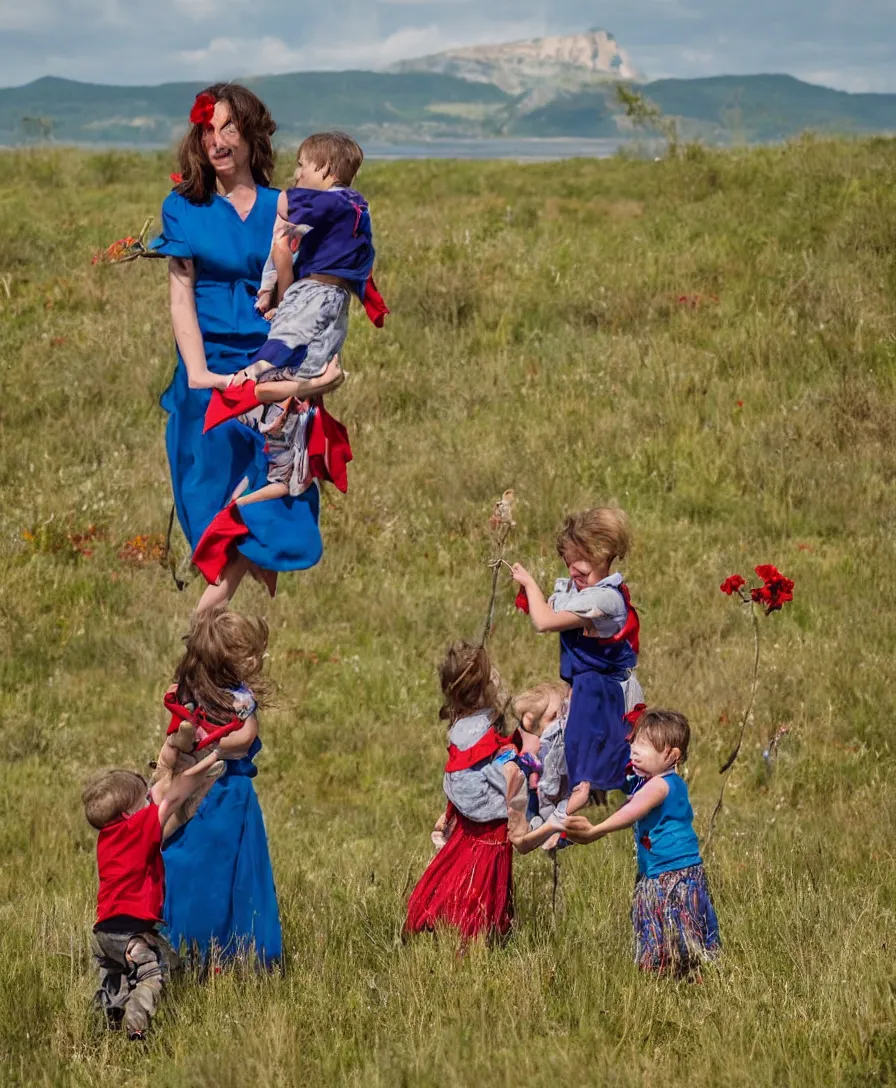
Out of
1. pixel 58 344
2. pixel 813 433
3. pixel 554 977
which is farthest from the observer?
pixel 58 344

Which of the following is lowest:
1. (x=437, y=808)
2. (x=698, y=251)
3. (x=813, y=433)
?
(x=437, y=808)

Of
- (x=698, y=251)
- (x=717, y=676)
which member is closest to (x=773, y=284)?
(x=698, y=251)

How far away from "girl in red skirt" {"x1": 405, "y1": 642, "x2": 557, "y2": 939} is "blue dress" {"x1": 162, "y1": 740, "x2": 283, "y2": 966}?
1.98 ft

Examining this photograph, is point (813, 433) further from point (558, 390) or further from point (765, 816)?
point (765, 816)

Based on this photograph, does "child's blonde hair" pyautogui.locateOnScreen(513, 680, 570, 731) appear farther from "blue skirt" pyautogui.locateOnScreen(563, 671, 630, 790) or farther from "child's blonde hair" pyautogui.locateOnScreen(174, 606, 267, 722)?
"child's blonde hair" pyautogui.locateOnScreen(174, 606, 267, 722)

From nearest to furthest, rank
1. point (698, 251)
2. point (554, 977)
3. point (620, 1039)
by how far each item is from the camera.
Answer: point (620, 1039) → point (554, 977) → point (698, 251)

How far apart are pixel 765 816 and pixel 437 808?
68.4 inches

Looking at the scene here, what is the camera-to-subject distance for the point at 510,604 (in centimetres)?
1005

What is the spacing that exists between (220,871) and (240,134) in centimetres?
250

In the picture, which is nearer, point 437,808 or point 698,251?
point 437,808

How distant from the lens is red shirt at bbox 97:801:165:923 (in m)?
4.25

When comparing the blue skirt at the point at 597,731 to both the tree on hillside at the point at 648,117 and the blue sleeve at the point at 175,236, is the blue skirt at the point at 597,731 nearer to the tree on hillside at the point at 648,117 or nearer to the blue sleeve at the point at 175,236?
the blue sleeve at the point at 175,236

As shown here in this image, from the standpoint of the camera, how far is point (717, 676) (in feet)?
29.0

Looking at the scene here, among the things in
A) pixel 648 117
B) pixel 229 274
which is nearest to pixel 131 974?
pixel 229 274
